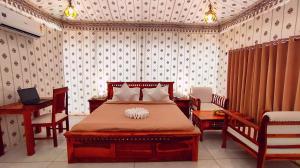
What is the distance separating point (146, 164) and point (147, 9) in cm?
353

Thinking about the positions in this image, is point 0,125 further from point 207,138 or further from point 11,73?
point 207,138

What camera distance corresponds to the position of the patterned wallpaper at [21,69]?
3.53m

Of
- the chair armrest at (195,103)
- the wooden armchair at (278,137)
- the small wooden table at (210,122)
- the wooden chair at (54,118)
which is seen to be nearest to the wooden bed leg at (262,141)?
the wooden armchair at (278,137)

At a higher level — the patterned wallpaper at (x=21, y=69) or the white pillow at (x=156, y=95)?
the patterned wallpaper at (x=21, y=69)

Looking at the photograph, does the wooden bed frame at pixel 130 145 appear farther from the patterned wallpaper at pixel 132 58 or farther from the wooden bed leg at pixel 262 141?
the patterned wallpaper at pixel 132 58

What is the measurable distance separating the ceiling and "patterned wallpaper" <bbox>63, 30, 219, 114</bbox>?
0.56 m

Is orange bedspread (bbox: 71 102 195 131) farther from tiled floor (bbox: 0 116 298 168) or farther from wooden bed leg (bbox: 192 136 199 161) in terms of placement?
Answer: tiled floor (bbox: 0 116 298 168)

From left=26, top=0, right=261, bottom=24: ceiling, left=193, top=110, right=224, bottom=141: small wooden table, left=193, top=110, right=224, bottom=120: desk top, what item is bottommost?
left=193, top=110, right=224, bottom=141: small wooden table

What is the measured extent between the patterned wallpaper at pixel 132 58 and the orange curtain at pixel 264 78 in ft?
3.81

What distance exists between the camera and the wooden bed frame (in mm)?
3035

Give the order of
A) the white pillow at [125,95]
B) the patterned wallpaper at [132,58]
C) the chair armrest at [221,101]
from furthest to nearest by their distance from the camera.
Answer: the patterned wallpaper at [132,58]
the white pillow at [125,95]
the chair armrest at [221,101]

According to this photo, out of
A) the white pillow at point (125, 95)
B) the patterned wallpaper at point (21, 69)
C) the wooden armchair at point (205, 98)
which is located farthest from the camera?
the wooden armchair at point (205, 98)

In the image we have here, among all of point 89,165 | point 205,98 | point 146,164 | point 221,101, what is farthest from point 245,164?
point 205,98

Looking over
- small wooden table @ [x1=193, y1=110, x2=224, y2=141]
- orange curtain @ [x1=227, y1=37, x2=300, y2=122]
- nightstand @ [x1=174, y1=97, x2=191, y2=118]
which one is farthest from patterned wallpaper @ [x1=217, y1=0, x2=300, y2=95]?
small wooden table @ [x1=193, y1=110, x2=224, y2=141]
